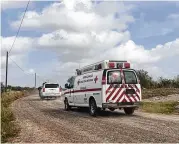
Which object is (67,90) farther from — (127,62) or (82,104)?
(127,62)

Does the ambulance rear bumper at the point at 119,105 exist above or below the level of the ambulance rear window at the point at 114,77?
below

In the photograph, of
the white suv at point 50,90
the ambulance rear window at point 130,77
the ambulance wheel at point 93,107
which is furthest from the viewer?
the white suv at point 50,90

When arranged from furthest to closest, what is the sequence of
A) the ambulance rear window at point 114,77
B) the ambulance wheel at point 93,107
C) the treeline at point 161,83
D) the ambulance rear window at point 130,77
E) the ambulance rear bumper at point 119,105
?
the treeline at point 161,83 → the ambulance wheel at point 93,107 → the ambulance rear window at point 130,77 → the ambulance rear window at point 114,77 → the ambulance rear bumper at point 119,105

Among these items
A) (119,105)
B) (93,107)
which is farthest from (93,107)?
(119,105)

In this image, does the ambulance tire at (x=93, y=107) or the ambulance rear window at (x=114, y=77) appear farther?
the ambulance tire at (x=93, y=107)

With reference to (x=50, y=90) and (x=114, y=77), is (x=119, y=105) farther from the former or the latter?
(x=50, y=90)

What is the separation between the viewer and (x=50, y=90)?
3900 centimetres

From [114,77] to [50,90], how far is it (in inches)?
881

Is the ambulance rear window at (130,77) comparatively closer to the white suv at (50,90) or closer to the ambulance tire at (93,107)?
the ambulance tire at (93,107)

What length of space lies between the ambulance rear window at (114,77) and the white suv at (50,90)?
22270 millimetres

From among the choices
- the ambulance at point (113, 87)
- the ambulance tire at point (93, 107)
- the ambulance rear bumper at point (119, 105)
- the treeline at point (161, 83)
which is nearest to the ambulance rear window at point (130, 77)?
the ambulance at point (113, 87)

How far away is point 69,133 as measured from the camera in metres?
12.0

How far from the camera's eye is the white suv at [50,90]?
127ft

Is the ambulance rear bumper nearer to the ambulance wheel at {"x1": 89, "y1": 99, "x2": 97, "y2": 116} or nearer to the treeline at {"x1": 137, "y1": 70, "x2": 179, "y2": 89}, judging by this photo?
the ambulance wheel at {"x1": 89, "y1": 99, "x2": 97, "y2": 116}
